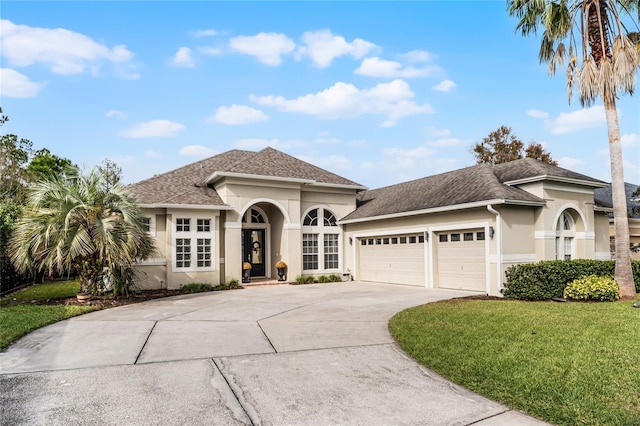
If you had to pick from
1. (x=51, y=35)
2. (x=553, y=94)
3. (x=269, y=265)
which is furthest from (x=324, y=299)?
(x=553, y=94)

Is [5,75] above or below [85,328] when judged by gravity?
above

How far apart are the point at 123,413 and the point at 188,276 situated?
40.2 ft

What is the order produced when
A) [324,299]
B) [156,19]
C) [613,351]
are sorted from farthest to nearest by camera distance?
[324,299] < [156,19] < [613,351]

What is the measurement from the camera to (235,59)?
13.9 meters

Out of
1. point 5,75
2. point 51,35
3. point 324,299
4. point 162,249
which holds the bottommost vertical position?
point 324,299

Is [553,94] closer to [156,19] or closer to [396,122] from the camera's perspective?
[396,122]

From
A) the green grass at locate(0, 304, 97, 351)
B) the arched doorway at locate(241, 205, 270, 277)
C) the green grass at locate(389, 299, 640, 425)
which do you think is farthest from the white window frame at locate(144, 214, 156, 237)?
the green grass at locate(389, 299, 640, 425)

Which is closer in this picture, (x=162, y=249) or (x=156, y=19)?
(x=156, y=19)

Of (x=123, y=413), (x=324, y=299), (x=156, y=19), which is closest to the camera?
(x=123, y=413)

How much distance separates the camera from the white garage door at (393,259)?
1634cm

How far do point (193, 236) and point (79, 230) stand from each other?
5253mm

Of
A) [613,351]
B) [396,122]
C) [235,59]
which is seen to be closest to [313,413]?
[613,351]

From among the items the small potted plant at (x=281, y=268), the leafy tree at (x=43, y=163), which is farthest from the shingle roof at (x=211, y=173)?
the leafy tree at (x=43, y=163)

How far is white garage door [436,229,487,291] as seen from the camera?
14.0 meters
